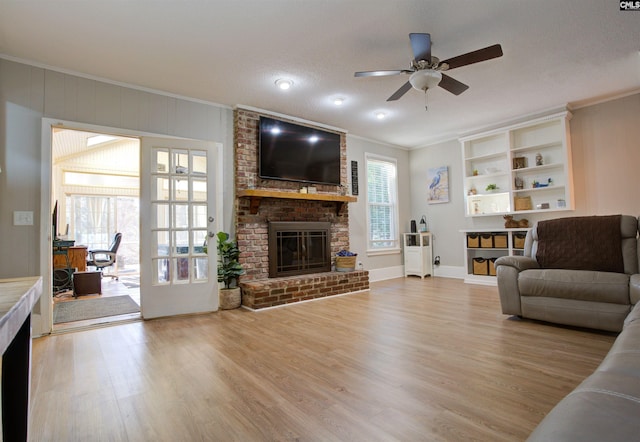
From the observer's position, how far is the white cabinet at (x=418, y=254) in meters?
6.17

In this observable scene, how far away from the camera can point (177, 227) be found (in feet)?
12.5

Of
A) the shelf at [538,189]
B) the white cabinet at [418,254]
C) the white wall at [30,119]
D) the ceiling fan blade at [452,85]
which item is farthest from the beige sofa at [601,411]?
the white cabinet at [418,254]

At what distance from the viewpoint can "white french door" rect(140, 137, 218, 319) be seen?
3.60 metres

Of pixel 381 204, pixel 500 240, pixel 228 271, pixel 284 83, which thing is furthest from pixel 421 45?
pixel 381 204

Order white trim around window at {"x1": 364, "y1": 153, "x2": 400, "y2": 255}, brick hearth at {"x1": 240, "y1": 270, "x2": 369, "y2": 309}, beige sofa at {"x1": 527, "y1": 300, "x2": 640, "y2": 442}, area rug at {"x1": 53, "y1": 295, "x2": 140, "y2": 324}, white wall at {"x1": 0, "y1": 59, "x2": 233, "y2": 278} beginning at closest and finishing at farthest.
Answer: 1. beige sofa at {"x1": 527, "y1": 300, "x2": 640, "y2": 442}
2. white wall at {"x1": 0, "y1": 59, "x2": 233, "y2": 278}
3. area rug at {"x1": 53, "y1": 295, "x2": 140, "y2": 324}
4. brick hearth at {"x1": 240, "y1": 270, "x2": 369, "y2": 309}
5. white trim around window at {"x1": 364, "y1": 153, "x2": 400, "y2": 255}

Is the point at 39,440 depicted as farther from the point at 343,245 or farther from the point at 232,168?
the point at 343,245

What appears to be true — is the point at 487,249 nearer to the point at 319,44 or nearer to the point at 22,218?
the point at 319,44

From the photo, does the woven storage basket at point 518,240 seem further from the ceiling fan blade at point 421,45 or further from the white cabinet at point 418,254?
the ceiling fan blade at point 421,45

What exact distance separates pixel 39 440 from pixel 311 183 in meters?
4.05

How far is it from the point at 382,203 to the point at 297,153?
7.26ft

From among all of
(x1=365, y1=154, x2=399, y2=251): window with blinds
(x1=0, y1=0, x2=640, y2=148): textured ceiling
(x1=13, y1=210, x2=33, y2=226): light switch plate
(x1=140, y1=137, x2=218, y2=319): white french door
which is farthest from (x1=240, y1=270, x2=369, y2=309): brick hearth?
(x1=0, y1=0, x2=640, y2=148): textured ceiling

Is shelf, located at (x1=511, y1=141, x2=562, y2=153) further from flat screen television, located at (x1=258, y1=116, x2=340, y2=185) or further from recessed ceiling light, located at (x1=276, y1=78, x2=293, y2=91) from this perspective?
recessed ceiling light, located at (x1=276, y1=78, x2=293, y2=91)

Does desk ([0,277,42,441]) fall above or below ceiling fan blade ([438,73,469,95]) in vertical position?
below

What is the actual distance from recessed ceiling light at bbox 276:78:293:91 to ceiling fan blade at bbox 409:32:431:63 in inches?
57.5
